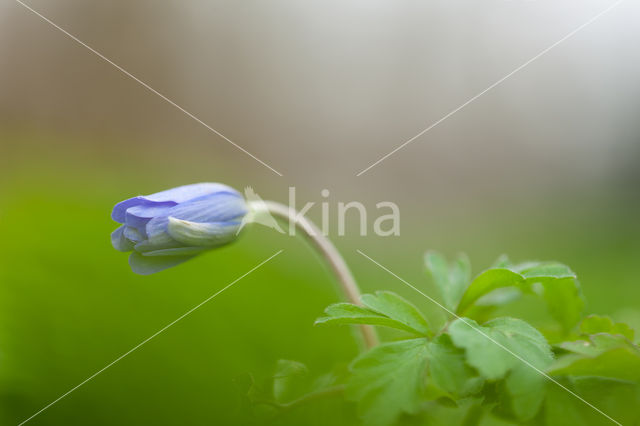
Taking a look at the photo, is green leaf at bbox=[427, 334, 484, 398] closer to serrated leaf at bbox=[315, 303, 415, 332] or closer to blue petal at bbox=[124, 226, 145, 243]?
serrated leaf at bbox=[315, 303, 415, 332]

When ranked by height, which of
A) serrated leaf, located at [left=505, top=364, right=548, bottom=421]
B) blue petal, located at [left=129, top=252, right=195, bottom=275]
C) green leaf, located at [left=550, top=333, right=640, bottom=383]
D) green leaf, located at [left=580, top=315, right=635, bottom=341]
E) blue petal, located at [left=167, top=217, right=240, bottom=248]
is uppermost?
blue petal, located at [left=167, top=217, right=240, bottom=248]

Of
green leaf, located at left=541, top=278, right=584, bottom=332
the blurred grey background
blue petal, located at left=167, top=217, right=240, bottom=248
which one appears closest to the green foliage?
green leaf, located at left=541, top=278, right=584, bottom=332

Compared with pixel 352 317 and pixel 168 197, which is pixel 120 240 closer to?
pixel 168 197

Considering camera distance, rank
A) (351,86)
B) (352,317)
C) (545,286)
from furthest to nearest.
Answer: (351,86) → (545,286) → (352,317)

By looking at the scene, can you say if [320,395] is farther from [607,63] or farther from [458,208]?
[607,63]

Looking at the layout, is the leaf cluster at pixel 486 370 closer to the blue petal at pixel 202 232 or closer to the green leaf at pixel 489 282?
the green leaf at pixel 489 282

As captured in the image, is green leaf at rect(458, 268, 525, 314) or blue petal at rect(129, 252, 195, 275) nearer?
green leaf at rect(458, 268, 525, 314)

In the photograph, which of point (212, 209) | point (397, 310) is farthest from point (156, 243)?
point (397, 310)
